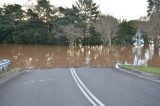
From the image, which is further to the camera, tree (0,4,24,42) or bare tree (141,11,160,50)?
tree (0,4,24,42)

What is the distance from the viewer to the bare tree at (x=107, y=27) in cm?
8694

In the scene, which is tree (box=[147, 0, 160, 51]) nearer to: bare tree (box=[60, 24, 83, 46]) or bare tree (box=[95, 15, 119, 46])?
bare tree (box=[95, 15, 119, 46])

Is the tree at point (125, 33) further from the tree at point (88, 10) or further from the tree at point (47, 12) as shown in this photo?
the tree at point (47, 12)

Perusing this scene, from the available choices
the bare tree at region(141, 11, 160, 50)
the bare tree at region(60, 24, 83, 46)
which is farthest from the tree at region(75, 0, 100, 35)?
the bare tree at region(141, 11, 160, 50)

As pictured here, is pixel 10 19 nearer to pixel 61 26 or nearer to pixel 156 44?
pixel 61 26

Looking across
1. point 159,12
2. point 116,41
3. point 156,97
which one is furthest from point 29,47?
point 156,97

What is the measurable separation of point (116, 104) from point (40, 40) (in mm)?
74221

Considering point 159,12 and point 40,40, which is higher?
point 159,12

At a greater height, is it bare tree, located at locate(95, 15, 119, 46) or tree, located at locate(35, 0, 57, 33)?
tree, located at locate(35, 0, 57, 33)

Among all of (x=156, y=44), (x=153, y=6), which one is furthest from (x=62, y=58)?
(x=153, y=6)

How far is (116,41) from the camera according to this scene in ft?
296

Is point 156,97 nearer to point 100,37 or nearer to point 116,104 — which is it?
point 116,104

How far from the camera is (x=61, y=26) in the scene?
8394 centimetres

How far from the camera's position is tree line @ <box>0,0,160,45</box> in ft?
273
